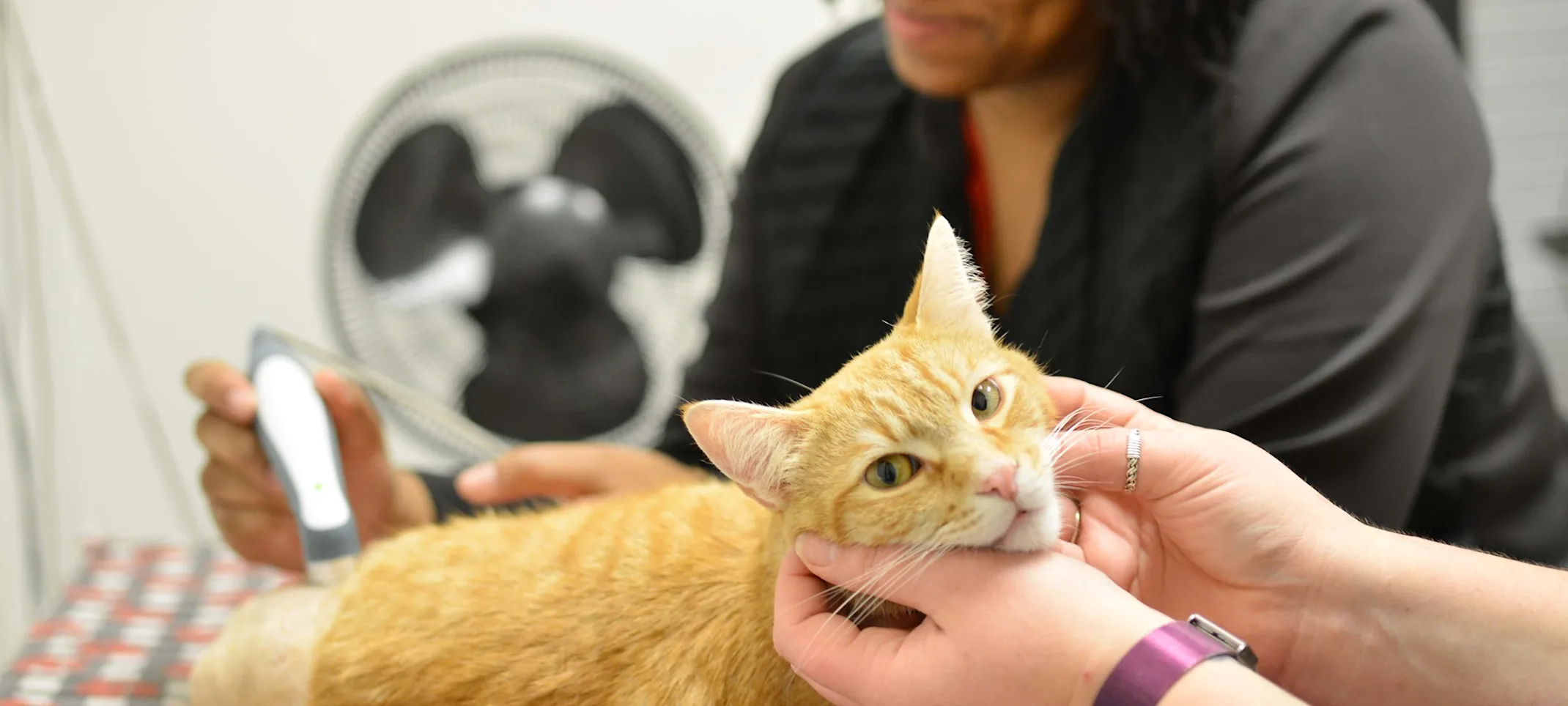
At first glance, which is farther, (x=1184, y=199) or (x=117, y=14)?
(x=117, y=14)

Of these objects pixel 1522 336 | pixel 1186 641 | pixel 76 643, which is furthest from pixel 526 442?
pixel 1522 336

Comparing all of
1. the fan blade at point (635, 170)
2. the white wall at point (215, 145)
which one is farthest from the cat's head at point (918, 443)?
the white wall at point (215, 145)

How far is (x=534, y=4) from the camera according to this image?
179 cm

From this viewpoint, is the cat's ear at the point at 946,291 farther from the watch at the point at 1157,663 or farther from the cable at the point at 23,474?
the cable at the point at 23,474

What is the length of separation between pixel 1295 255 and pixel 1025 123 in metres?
0.37

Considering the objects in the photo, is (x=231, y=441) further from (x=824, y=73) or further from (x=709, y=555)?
(x=824, y=73)

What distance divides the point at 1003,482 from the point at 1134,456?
10 centimetres

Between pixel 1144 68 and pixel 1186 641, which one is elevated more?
pixel 1144 68

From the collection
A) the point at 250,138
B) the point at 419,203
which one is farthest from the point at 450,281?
the point at 250,138

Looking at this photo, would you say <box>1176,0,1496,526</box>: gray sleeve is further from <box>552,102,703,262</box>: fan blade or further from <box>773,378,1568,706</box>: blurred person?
<box>552,102,703,262</box>: fan blade

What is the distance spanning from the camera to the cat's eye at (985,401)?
2.28ft

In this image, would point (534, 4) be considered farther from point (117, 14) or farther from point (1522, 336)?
point (1522, 336)

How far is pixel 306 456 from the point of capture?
0.87 metres

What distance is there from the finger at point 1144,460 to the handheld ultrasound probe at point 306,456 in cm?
60
